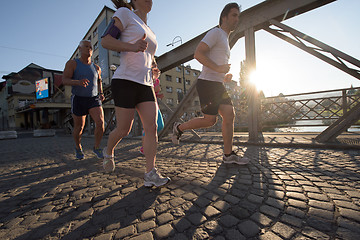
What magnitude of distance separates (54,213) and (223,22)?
9.38 feet

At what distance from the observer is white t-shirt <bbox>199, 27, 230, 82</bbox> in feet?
7.65

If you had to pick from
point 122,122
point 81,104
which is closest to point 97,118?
point 81,104

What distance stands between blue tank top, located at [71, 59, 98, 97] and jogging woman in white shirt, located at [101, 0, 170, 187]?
1.70 meters

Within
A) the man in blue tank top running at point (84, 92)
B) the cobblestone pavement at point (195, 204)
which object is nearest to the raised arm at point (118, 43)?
the cobblestone pavement at point (195, 204)

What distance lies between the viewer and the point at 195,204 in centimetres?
138

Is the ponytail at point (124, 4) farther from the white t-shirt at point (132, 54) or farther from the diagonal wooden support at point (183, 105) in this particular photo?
the diagonal wooden support at point (183, 105)

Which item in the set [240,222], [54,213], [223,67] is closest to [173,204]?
[240,222]

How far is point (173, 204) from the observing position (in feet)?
4.55

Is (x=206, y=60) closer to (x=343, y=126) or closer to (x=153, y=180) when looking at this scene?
(x=153, y=180)

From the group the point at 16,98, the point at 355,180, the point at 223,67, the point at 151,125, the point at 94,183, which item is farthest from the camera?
the point at 16,98

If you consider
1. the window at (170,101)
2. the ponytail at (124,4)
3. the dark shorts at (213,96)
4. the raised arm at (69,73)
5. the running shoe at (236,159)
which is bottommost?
the running shoe at (236,159)

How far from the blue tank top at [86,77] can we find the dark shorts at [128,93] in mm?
1715

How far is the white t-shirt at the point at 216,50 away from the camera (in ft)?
7.65

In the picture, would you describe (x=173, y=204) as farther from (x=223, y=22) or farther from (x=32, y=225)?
(x=223, y=22)
